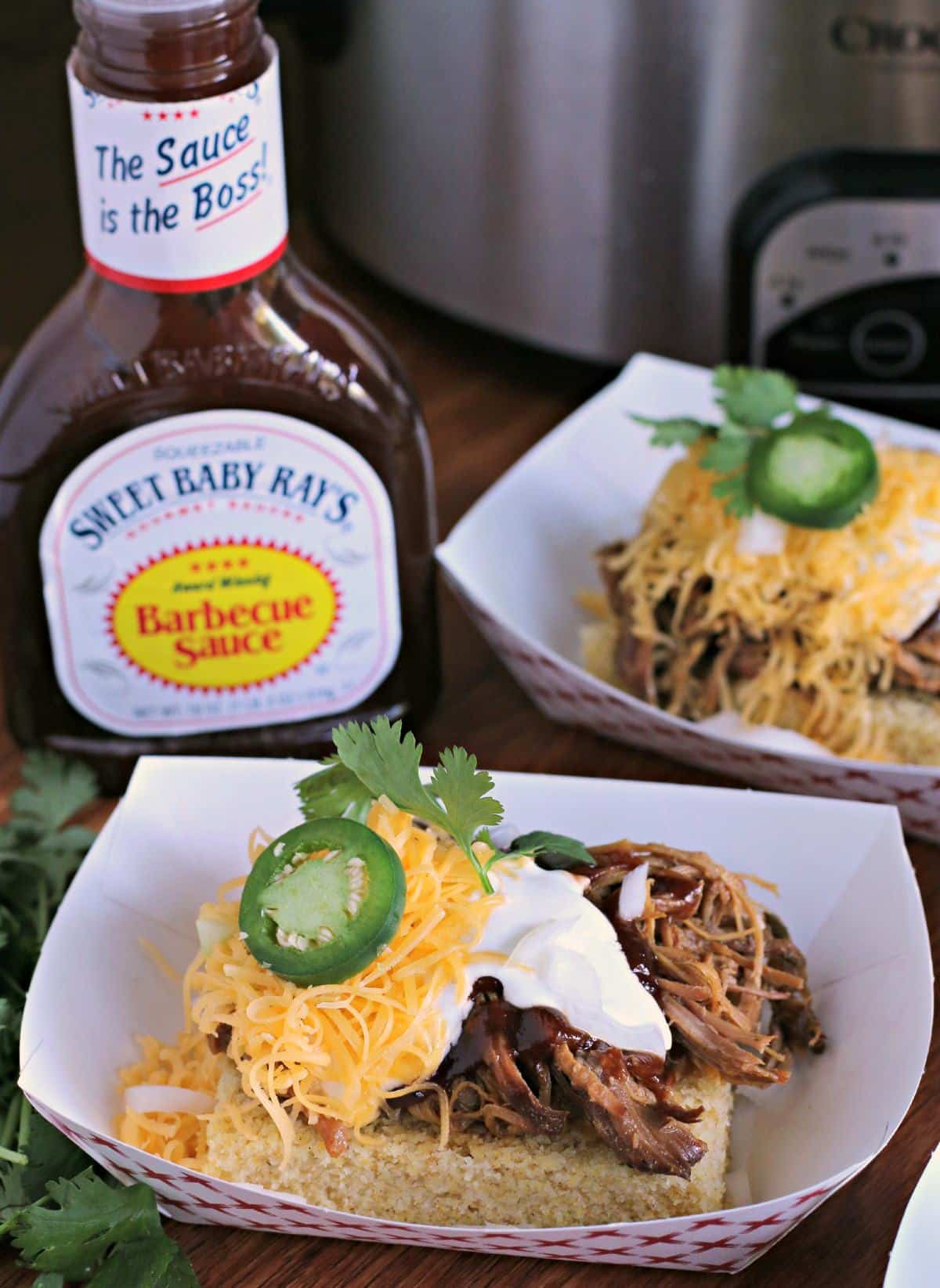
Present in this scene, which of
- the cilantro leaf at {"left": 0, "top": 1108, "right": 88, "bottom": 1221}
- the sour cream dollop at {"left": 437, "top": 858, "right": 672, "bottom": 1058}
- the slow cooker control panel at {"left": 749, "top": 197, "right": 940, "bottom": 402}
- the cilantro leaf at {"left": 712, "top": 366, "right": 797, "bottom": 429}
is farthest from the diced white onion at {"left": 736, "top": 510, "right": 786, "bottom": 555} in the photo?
the cilantro leaf at {"left": 0, "top": 1108, "right": 88, "bottom": 1221}

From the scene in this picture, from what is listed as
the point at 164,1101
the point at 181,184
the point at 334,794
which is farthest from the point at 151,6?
the point at 164,1101

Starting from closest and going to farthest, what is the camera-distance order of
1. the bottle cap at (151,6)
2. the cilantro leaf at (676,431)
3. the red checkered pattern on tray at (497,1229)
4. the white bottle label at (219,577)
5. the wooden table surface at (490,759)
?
the red checkered pattern on tray at (497,1229)
the wooden table surface at (490,759)
the bottle cap at (151,6)
the white bottle label at (219,577)
the cilantro leaf at (676,431)

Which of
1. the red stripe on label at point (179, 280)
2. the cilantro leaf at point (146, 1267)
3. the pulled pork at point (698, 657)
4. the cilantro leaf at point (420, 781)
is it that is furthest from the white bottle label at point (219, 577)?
the cilantro leaf at point (146, 1267)

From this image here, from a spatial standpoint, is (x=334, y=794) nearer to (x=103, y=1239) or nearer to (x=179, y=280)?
(x=103, y=1239)

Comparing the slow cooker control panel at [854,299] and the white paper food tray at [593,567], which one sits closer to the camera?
the white paper food tray at [593,567]

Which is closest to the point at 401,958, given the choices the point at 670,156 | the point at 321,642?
the point at 321,642

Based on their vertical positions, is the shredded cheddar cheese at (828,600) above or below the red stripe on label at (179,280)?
below

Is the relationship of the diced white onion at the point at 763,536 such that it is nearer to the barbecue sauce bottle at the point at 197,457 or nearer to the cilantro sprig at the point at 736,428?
the cilantro sprig at the point at 736,428

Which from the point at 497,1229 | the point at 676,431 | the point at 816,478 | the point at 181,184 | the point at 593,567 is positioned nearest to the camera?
the point at 497,1229
